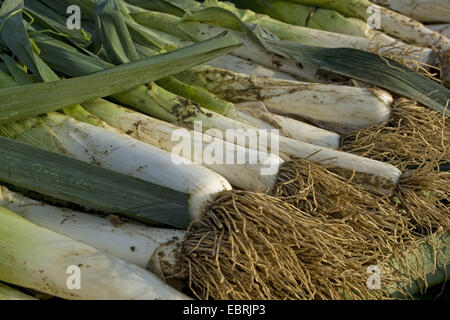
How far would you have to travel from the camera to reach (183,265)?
197cm

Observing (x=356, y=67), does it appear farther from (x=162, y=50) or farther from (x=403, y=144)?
(x=162, y=50)

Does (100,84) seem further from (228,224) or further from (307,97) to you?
(307,97)

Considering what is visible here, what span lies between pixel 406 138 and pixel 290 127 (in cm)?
53

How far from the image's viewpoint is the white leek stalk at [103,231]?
2.01 m

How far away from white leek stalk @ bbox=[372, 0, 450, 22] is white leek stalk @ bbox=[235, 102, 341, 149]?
57.8 inches

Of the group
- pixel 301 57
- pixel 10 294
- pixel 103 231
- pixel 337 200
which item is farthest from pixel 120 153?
pixel 301 57

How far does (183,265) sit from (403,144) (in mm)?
1248

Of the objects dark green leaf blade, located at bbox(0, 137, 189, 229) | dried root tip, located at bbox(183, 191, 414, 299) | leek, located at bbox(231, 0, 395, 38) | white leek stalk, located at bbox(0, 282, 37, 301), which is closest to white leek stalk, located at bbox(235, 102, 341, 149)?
dried root tip, located at bbox(183, 191, 414, 299)

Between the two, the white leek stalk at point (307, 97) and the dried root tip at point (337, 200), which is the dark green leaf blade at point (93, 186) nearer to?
the dried root tip at point (337, 200)

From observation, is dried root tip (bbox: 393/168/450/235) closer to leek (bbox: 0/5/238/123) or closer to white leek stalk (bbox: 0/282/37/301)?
leek (bbox: 0/5/238/123)

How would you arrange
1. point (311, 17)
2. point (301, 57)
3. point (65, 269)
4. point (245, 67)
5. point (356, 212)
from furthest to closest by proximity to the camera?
point (311, 17) → point (245, 67) → point (301, 57) → point (356, 212) → point (65, 269)

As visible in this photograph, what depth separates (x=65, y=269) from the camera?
1.91 meters

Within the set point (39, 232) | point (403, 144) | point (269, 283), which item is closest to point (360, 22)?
point (403, 144)

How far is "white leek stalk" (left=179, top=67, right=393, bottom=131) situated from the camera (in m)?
2.83
